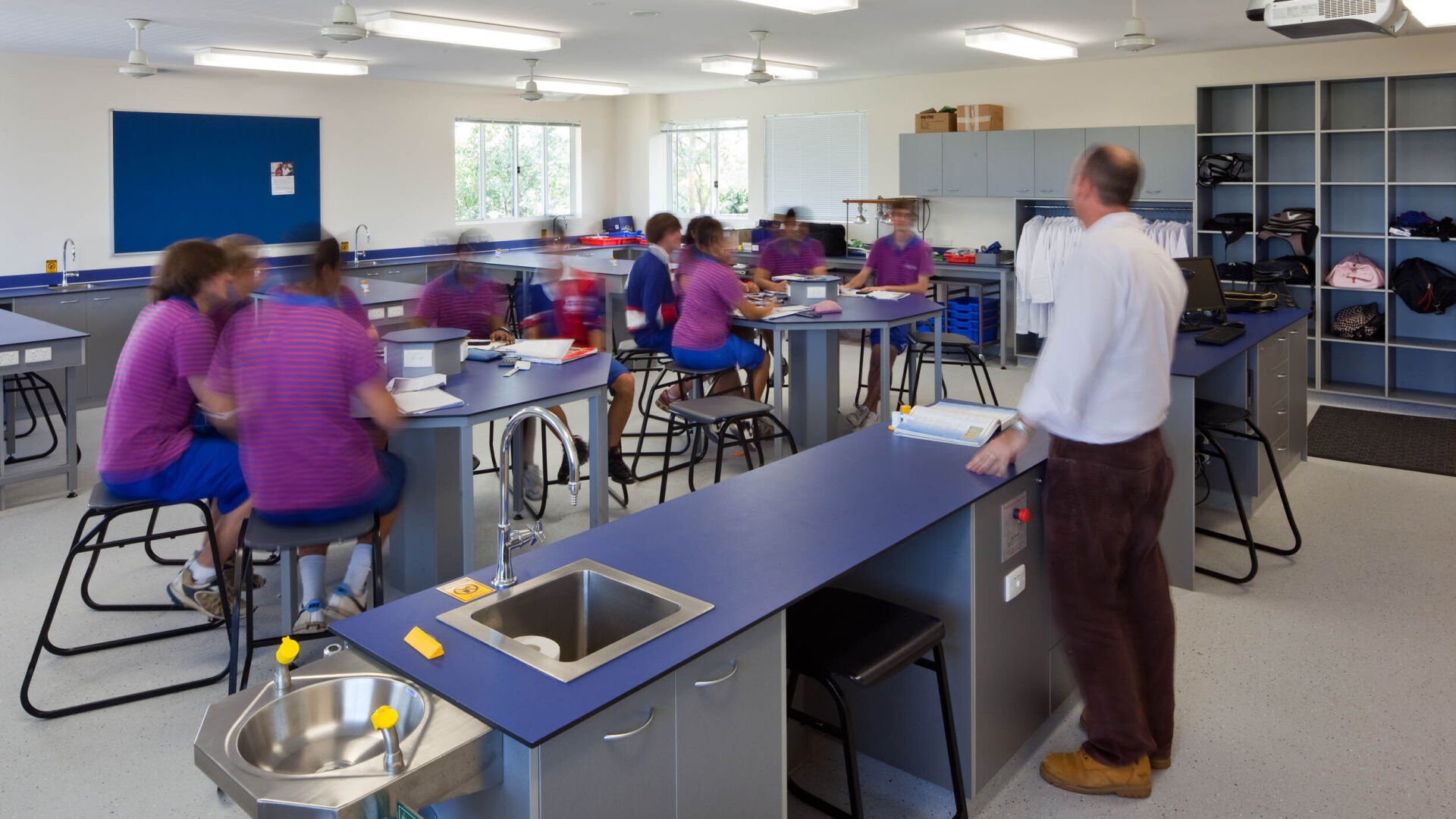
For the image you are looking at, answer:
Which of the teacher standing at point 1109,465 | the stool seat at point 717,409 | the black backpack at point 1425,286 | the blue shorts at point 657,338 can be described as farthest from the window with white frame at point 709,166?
the teacher standing at point 1109,465

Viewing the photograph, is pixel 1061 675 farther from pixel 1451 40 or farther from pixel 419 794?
pixel 1451 40

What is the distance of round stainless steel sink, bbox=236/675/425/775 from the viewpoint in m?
1.62

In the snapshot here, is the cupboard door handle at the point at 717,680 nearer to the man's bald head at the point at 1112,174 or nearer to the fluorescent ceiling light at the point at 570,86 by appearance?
the man's bald head at the point at 1112,174

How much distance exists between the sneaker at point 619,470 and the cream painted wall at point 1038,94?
5098 mm

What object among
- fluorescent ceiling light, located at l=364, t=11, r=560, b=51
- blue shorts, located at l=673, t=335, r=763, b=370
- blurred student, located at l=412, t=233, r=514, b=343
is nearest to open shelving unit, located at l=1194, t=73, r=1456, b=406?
blue shorts, located at l=673, t=335, r=763, b=370

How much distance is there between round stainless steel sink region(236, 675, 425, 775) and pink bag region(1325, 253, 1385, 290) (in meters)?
7.46

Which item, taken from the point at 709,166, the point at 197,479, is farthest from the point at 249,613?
the point at 709,166

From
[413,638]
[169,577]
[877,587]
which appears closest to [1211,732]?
[877,587]

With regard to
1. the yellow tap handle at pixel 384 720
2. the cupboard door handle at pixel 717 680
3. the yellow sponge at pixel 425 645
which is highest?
the yellow sponge at pixel 425 645

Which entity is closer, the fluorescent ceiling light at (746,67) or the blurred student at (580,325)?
the blurred student at (580,325)

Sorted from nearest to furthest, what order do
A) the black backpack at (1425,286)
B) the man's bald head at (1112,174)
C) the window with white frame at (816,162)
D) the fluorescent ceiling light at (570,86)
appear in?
the man's bald head at (1112,174)
the black backpack at (1425,286)
the fluorescent ceiling light at (570,86)
the window with white frame at (816,162)

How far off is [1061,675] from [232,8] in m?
5.56

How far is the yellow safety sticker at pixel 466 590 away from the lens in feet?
6.68

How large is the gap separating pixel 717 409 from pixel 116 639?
2449mm
